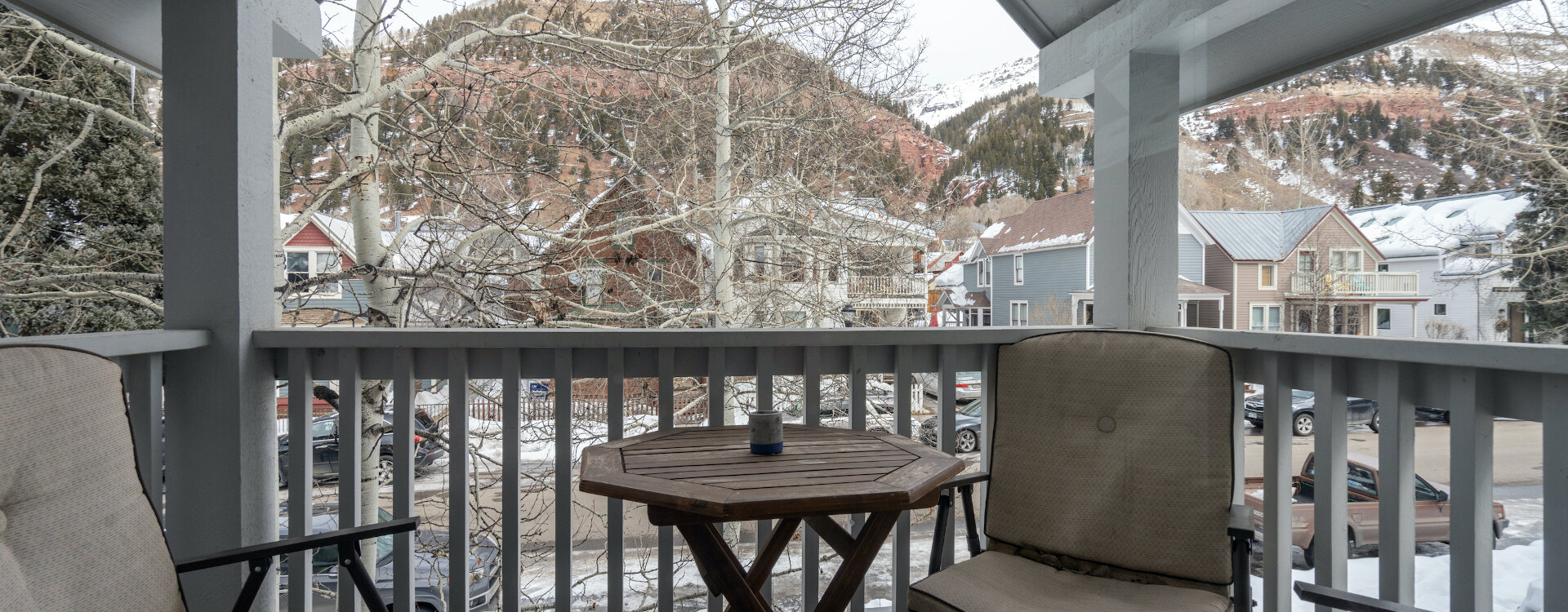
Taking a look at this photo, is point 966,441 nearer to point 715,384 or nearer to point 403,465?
point 715,384

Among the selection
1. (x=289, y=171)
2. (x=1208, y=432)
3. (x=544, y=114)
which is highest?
(x=544, y=114)

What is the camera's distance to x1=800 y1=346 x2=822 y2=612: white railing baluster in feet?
7.00

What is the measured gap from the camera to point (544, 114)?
577 cm

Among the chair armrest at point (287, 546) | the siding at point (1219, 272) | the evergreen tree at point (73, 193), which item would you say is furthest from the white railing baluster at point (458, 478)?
the evergreen tree at point (73, 193)

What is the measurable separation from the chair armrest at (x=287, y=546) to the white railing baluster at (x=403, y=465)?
54cm

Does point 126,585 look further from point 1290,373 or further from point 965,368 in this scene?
point 1290,373

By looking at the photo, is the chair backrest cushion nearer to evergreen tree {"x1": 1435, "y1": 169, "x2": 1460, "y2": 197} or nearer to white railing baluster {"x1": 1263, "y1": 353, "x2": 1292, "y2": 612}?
white railing baluster {"x1": 1263, "y1": 353, "x2": 1292, "y2": 612}

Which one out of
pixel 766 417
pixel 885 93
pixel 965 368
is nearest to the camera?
pixel 766 417

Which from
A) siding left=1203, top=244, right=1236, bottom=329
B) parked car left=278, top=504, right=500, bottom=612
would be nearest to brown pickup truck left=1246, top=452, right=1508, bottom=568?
siding left=1203, top=244, right=1236, bottom=329

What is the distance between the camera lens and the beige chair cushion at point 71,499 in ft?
3.88

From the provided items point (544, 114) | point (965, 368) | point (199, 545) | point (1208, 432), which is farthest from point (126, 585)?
point (544, 114)

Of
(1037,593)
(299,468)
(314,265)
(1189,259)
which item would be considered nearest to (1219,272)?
(1189,259)

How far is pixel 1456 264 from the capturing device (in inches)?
69.8

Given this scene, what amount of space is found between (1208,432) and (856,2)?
5.20 m
